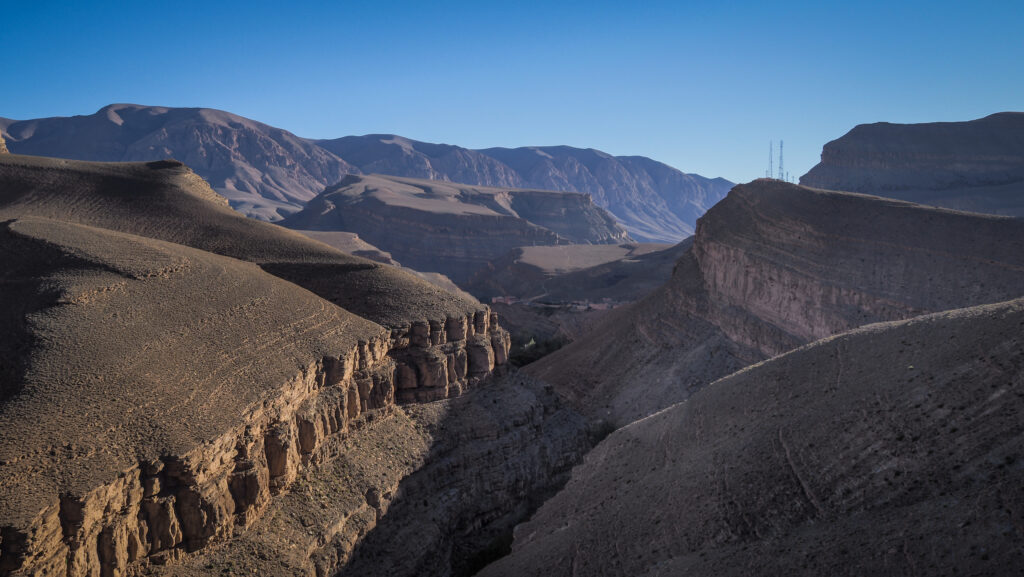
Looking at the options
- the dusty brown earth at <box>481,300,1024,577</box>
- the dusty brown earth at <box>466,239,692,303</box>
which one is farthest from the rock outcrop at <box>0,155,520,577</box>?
the dusty brown earth at <box>466,239,692,303</box>

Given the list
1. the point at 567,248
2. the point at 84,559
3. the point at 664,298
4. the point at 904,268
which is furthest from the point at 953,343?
the point at 567,248

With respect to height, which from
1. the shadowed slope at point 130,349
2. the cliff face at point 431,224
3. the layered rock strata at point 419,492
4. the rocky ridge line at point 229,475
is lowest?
the layered rock strata at point 419,492

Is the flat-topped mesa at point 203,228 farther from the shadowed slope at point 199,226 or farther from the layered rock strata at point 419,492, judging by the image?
the layered rock strata at point 419,492

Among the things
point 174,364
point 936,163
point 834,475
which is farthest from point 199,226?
point 936,163

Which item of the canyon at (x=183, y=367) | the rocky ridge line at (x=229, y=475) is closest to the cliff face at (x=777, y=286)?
the canyon at (x=183, y=367)

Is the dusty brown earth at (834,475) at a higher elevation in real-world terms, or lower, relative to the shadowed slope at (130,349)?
lower

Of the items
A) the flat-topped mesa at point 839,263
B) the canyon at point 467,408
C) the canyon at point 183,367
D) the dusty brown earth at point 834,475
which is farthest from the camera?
the flat-topped mesa at point 839,263
